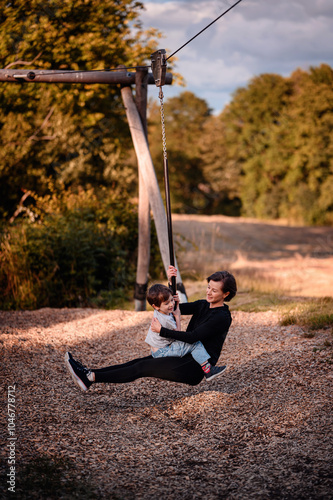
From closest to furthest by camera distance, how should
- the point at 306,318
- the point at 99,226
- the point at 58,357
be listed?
the point at 58,357 → the point at 306,318 → the point at 99,226

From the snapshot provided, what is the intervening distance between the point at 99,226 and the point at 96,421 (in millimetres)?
5394

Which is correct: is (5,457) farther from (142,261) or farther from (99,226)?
(99,226)

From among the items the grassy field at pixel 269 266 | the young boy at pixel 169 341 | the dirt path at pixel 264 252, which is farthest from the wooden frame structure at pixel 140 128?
the young boy at pixel 169 341

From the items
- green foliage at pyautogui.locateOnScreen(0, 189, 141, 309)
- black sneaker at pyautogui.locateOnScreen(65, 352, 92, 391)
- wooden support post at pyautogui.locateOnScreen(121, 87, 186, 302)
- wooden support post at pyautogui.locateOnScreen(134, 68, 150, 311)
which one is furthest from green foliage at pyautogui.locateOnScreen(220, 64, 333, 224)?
black sneaker at pyautogui.locateOnScreen(65, 352, 92, 391)

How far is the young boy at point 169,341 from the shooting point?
3.59 meters

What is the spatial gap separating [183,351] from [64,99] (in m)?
8.25

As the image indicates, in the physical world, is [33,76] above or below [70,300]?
above

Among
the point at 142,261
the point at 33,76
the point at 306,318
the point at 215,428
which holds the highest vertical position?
the point at 33,76

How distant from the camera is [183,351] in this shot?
3662 millimetres

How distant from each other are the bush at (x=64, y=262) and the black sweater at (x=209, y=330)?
4291mm

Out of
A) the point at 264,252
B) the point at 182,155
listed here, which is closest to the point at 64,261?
the point at 264,252

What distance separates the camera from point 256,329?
553 centimetres

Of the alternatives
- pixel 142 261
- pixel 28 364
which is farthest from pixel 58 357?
pixel 142 261

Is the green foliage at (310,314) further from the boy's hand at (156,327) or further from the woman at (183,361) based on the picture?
the boy's hand at (156,327)
